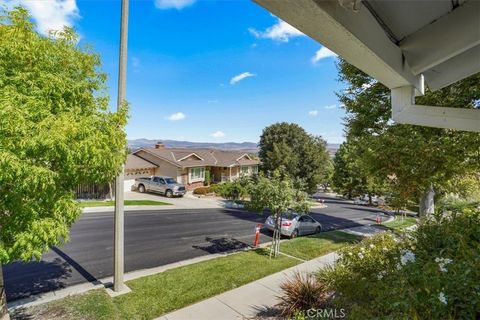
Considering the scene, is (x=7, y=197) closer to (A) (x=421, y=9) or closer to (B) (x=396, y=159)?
(A) (x=421, y=9)

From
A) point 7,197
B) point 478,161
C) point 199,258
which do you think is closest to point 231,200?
point 199,258

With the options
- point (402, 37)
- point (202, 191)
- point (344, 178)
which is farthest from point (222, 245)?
point (344, 178)

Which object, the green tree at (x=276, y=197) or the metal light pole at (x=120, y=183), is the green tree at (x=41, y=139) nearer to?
the metal light pole at (x=120, y=183)

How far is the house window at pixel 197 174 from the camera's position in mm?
35500

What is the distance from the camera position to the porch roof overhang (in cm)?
151

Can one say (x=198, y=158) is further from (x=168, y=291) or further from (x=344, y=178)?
(x=168, y=291)

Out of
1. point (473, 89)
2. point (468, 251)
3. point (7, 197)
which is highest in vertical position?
point (473, 89)

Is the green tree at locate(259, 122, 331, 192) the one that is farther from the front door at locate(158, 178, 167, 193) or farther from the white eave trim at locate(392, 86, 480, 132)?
the white eave trim at locate(392, 86, 480, 132)

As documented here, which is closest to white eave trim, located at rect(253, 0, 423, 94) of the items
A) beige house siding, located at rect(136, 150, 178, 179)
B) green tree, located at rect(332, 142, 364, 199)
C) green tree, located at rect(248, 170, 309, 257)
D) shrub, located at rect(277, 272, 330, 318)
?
shrub, located at rect(277, 272, 330, 318)

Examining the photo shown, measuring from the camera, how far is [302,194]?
38.2 ft

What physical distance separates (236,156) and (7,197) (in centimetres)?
3978

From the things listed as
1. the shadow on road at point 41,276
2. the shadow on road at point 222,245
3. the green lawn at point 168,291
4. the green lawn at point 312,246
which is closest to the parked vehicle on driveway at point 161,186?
the shadow on road at point 222,245

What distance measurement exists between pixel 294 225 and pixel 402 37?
1408 centimetres

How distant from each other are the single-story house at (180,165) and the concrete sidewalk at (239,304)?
2582cm
